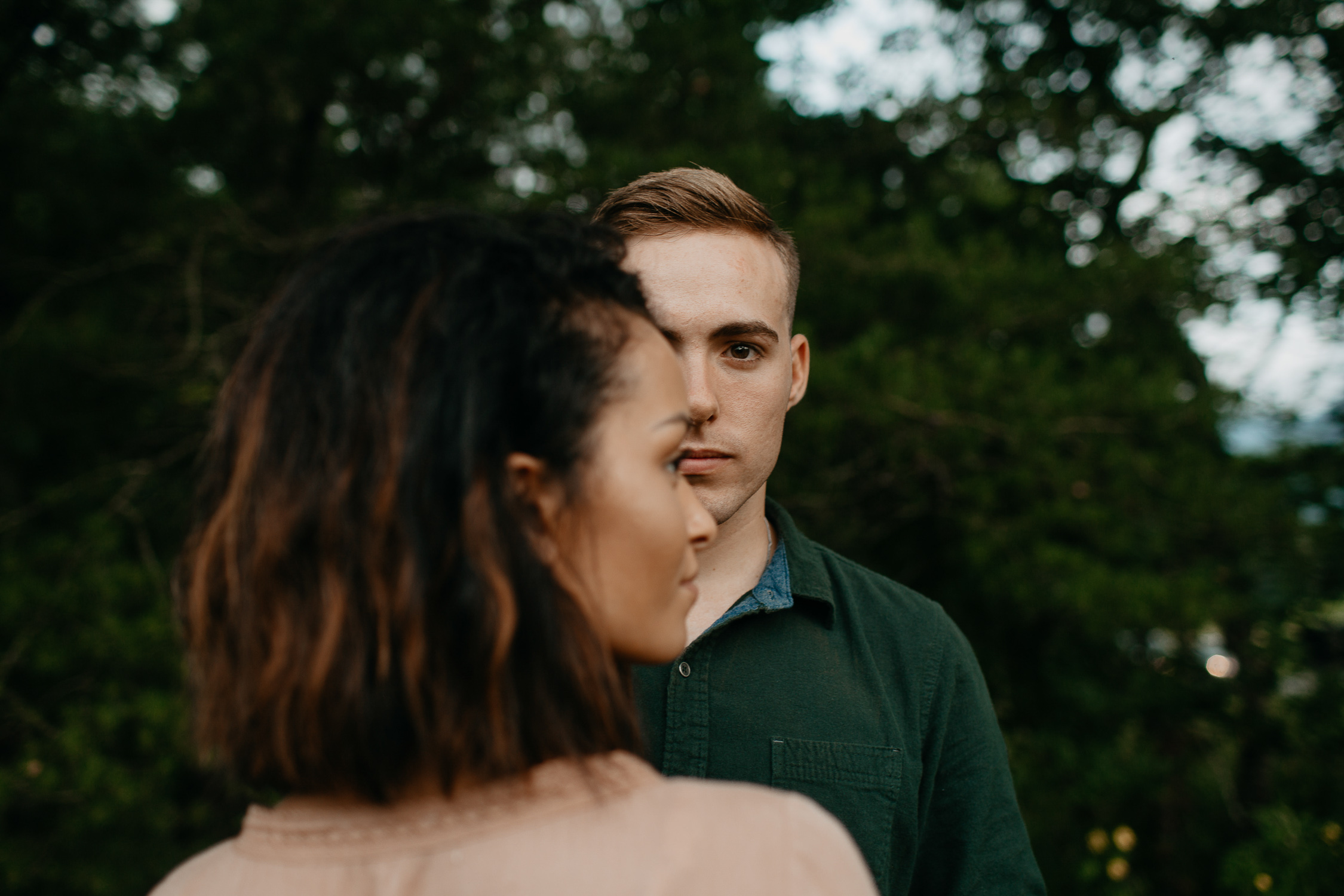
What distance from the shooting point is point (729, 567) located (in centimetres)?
163

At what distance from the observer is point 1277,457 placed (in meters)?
4.35

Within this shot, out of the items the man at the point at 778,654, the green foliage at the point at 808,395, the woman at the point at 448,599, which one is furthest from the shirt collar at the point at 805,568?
the green foliage at the point at 808,395

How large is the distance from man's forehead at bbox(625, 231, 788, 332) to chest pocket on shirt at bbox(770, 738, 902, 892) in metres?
0.75

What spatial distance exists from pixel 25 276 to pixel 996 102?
5452mm

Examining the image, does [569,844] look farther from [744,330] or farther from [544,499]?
[744,330]

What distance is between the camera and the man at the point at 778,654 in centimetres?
144

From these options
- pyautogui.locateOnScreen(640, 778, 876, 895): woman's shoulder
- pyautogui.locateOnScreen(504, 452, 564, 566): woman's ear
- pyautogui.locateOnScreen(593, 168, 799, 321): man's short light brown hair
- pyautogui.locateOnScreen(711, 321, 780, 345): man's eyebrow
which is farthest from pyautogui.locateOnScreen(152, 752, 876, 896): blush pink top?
pyautogui.locateOnScreen(593, 168, 799, 321): man's short light brown hair

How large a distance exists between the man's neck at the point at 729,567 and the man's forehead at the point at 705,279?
0.35m

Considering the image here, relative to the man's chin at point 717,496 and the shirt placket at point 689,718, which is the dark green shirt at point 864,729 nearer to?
A: the shirt placket at point 689,718

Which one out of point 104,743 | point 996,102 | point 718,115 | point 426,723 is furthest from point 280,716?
point 996,102

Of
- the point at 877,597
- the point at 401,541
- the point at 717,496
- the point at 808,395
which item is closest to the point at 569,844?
the point at 401,541

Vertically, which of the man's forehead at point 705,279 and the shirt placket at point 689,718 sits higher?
the man's forehead at point 705,279

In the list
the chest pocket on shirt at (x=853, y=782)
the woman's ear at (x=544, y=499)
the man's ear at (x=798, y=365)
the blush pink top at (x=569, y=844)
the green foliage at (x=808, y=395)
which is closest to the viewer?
the blush pink top at (x=569, y=844)

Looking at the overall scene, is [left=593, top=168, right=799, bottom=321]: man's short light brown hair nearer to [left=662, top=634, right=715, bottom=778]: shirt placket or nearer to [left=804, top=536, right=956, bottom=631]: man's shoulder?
[left=804, top=536, right=956, bottom=631]: man's shoulder
